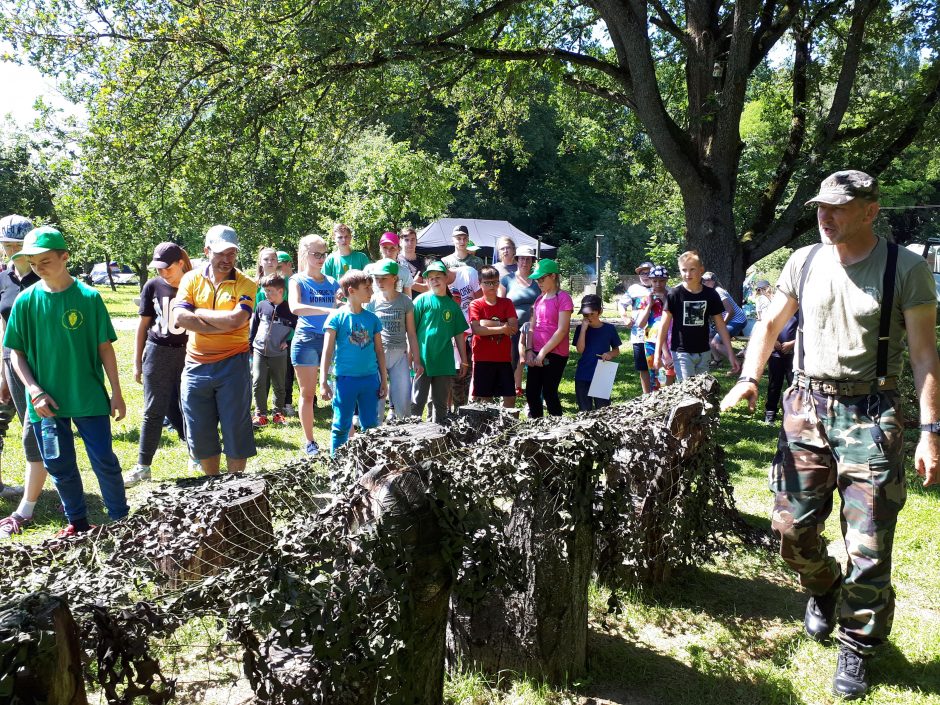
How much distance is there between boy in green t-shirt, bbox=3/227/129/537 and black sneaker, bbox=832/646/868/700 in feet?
13.7

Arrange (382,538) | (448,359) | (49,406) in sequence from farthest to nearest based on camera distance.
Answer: (448,359), (49,406), (382,538)

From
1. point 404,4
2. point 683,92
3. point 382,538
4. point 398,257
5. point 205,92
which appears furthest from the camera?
point 683,92

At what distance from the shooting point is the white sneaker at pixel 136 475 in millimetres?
6270

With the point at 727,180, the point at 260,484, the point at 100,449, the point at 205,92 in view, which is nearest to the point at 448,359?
the point at 100,449

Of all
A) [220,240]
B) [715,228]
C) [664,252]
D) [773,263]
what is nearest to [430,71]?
[715,228]

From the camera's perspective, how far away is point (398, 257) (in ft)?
31.1

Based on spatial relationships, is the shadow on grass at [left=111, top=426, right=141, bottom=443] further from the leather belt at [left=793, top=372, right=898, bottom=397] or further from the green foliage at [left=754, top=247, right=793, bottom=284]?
the green foliage at [left=754, top=247, right=793, bottom=284]

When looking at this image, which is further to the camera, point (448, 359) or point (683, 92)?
point (683, 92)

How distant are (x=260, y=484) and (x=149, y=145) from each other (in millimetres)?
9724

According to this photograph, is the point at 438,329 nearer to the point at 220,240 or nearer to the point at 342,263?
the point at 342,263

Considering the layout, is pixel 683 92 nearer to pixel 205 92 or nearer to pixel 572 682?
pixel 205 92

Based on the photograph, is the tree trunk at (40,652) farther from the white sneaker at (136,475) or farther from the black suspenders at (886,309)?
the white sneaker at (136,475)

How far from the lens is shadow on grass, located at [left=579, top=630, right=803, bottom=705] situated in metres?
3.32

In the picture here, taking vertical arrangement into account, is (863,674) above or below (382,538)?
below
